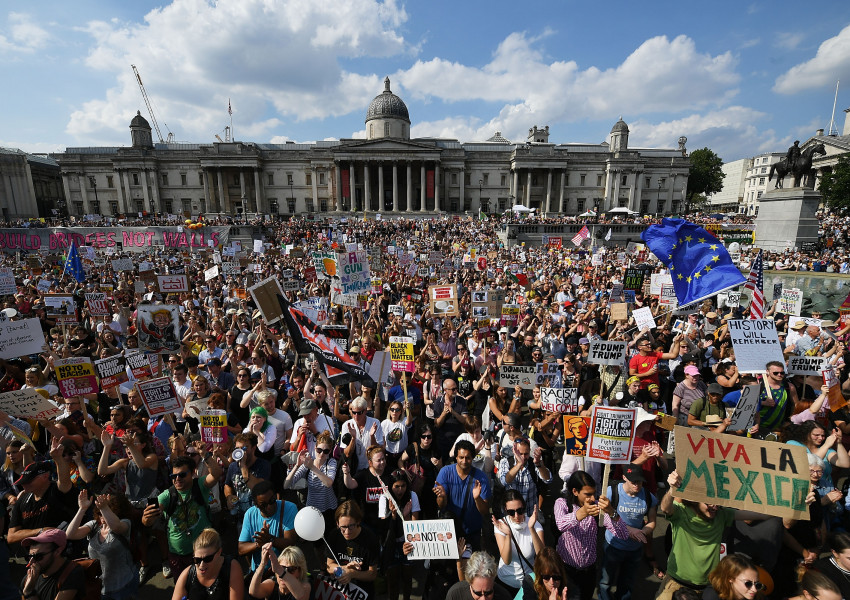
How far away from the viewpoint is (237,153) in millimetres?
67375

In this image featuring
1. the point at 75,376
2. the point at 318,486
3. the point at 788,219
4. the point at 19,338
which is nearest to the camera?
the point at 318,486

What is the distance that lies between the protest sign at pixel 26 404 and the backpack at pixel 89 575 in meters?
2.28

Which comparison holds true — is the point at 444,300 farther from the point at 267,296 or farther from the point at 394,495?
the point at 394,495

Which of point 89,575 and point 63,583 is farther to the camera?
point 89,575

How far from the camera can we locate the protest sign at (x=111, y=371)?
236 inches

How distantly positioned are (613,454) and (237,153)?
75.7m

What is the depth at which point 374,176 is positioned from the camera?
6838 cm

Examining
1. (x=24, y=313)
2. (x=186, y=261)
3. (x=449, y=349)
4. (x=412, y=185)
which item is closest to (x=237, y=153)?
(x=412, y=185)

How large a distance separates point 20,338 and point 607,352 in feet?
31.3

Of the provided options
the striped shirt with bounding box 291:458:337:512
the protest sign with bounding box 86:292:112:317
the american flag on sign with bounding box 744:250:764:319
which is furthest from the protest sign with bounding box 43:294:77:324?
the american flag on sign with bounding box 744:250:764:319

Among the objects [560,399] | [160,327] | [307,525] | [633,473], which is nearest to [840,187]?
[560,399]

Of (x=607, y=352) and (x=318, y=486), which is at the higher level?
(x=607, y=352)

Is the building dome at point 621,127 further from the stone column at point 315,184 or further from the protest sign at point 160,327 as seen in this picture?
the protest sign at point 160,327

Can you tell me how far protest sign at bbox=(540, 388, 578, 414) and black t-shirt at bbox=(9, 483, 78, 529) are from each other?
5128mm
